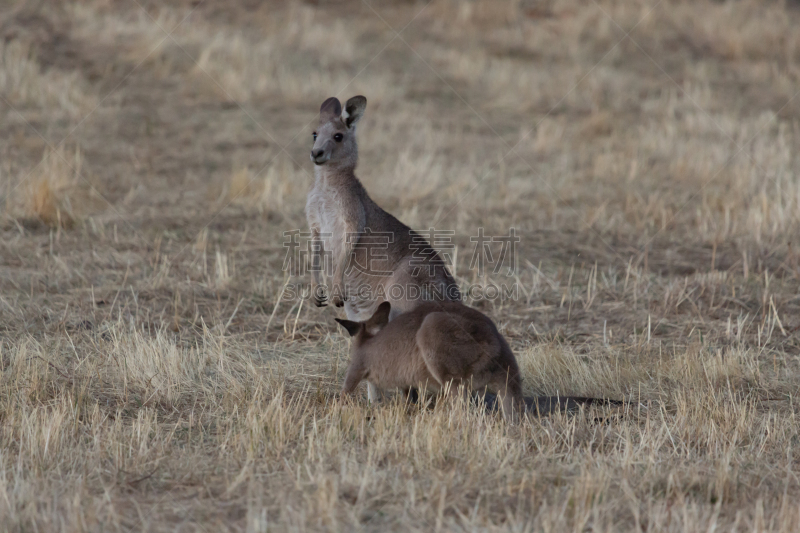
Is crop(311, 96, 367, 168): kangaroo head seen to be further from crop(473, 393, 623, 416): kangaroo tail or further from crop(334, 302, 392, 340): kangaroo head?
crop(473, 393, 623, 416): kangaroo tail

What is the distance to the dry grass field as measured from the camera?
3.79 metres

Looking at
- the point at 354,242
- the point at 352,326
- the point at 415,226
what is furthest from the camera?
the point at 415,226

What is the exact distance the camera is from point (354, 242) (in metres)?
6.01

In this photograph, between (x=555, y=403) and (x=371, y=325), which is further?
(x=371, y=325)

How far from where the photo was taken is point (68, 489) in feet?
12.0

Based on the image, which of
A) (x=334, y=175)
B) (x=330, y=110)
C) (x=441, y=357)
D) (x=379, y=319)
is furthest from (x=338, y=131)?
(x=441, y=357)

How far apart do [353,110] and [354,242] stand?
1010 mm

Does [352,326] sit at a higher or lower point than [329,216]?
lower

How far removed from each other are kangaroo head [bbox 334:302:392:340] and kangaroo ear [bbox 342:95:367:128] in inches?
69.4

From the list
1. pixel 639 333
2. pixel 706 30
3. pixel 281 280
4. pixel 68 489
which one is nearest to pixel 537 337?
pixel 639 333

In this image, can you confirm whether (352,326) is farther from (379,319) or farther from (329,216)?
(329,216)

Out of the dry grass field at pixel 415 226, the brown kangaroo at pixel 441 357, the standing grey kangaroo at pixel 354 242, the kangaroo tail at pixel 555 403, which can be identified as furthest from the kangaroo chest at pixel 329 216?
the kangaroo tail at pixel 555 403

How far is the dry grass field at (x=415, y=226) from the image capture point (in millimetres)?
3793

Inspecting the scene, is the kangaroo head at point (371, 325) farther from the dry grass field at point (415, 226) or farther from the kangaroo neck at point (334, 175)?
the kangaroo neck at point (334, 175)
